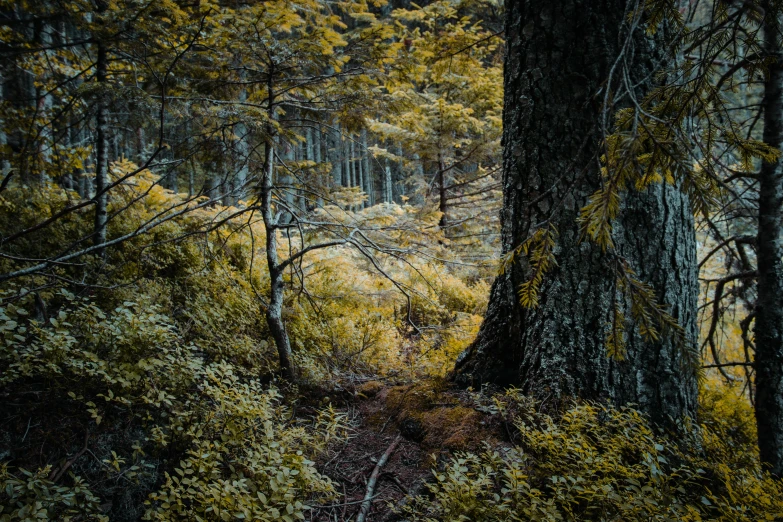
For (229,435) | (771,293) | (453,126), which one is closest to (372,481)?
(229,435)

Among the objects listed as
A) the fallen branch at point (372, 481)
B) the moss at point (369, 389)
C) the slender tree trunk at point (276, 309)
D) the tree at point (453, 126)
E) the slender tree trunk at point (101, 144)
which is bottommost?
the fallen branch at point (372, 481)

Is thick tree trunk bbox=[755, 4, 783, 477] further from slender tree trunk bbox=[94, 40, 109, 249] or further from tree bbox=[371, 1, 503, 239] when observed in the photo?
slender tree trunk bbox=[94, 40, 109, 249]

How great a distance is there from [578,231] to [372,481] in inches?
90.8

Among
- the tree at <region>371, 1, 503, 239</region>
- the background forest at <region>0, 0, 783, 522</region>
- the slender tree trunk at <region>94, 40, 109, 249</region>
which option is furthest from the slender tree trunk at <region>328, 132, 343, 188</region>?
the slender tree trunk at <region>94, 40, 109, 249</region>

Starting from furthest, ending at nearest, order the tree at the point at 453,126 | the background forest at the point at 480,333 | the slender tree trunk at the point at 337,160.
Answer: the tree at the point at 453,126 → the slender tree trunk at the point at 337,160 → the background forest at the point at 480,333

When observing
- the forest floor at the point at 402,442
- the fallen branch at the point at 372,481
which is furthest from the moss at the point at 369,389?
the fallen branch at the point at 372,481

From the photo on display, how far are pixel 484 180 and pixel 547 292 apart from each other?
24.5ft

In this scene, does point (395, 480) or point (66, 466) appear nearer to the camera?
point (66, 466)

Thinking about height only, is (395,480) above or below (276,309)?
below

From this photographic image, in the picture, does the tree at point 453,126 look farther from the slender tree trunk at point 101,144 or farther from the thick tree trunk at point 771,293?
the thick tree trunk at point 771,293

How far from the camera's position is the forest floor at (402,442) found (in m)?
2.71

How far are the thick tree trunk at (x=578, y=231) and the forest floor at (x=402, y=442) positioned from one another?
1.81 ft

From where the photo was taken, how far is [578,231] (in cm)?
293

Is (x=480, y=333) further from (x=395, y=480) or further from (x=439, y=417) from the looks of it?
(x=395, y=480)
